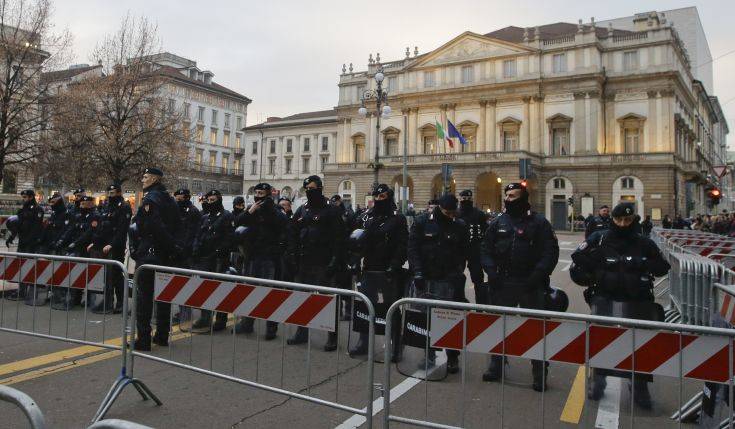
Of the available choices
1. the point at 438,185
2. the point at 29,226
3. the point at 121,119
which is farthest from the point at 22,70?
the point at 438,185

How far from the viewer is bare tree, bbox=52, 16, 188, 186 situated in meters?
23.0

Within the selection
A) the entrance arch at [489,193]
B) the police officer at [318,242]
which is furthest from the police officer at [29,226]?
the entrance arch at [489,193]

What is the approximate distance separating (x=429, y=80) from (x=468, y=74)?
476 centimetres

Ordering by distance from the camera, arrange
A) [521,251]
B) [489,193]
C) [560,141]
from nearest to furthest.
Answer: [521,251]
[560,141]
[489,193]

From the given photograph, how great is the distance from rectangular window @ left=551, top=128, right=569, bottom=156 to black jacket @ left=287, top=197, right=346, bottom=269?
162 feet

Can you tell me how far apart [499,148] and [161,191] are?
2045 inches

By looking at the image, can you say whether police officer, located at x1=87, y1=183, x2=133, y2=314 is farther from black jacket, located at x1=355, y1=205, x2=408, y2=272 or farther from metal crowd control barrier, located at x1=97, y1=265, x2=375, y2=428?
black jacket, located at x1=355, y1=205, x2=408, y2=272

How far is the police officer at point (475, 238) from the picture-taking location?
6816mm

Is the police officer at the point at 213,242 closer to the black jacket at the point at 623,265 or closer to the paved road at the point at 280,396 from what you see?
the paved road at the point at 280,396

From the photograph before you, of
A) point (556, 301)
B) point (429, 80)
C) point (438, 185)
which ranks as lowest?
point (556, 301)

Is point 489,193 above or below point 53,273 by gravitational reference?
above

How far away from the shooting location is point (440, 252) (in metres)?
5.98

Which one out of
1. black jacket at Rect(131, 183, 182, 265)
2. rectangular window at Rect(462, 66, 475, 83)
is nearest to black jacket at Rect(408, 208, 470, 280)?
black jacket at Rect(131, 183, 182, 265)

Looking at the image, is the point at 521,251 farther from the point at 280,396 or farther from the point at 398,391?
the point at 280,396
